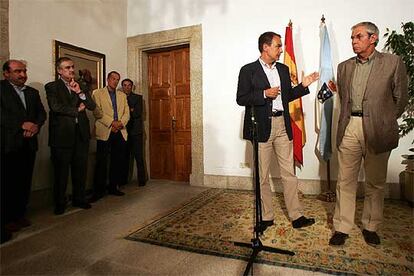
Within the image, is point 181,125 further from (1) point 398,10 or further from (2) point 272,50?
(1) point 398,10

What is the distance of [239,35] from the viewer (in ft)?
13.4

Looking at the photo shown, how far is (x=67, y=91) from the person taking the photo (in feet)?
10.4

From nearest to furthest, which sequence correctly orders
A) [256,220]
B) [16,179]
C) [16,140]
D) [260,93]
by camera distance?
[256,220], [260,93], [16,140], [16,179]

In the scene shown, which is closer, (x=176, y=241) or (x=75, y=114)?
(x=176, y=241)

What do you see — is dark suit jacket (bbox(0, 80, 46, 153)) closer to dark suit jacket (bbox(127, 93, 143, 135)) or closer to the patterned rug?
the patterned rug

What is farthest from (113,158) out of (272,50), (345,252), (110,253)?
(345,252)

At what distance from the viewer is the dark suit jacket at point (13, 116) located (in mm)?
2557

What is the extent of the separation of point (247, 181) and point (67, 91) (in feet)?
8.62

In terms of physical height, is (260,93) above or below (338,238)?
above

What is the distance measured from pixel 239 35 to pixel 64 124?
264 centimetres

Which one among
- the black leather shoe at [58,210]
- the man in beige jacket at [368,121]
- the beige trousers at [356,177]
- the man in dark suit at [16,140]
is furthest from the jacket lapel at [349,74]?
the black leather shoe at [58,210]

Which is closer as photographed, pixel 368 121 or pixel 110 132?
pixel 368 121

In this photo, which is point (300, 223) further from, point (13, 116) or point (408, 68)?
point (13, 116)

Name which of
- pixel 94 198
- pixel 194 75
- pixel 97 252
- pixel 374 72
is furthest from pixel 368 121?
pixel 94 198
